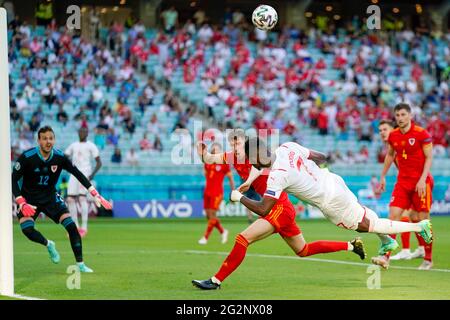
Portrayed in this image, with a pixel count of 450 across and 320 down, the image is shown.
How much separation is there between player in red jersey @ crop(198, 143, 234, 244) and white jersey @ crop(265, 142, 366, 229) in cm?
907

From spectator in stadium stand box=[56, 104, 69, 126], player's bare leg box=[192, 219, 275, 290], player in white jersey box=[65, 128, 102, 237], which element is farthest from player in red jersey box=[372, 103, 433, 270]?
spectator in stadium stand box=[56, 104, 69, 126]

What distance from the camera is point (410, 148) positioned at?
16078 millimetres

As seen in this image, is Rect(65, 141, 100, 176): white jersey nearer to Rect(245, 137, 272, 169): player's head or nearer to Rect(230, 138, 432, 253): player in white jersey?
Rect(230, 138, 432, 253): player in white jersey

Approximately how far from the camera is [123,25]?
42.6 metres

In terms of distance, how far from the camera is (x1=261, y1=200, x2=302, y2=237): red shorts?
496 inches

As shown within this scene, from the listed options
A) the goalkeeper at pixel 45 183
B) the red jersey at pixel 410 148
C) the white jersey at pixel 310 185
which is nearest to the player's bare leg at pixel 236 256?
the white jersey at pixel 310 185

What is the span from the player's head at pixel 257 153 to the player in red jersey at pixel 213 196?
9.31 metres

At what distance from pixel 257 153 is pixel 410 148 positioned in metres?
4.79

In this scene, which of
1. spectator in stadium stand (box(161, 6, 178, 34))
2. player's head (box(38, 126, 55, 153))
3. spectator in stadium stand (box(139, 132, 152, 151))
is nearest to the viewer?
player's head (box(38, 126, 55, 153))

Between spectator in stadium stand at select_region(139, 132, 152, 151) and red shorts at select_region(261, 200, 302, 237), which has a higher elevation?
spectator in stadium stand at select_region(139, 132, 152, 151)

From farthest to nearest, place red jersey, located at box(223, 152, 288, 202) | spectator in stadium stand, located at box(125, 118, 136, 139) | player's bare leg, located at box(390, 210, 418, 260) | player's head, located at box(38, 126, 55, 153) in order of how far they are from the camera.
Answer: spectator in stadium stand, located at box(125, 118, 136, 139)
player's bare leg, located at box(390, 210, 418, 260)
player's head, located at box(38, 126, 55, 153)
red jersey, located at box(223, 152, 288, 202)

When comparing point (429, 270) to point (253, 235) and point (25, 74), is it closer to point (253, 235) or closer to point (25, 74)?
point (253, 235)

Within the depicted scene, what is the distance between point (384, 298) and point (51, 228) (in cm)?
1667

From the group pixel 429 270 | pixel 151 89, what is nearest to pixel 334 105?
pixel 151 89
